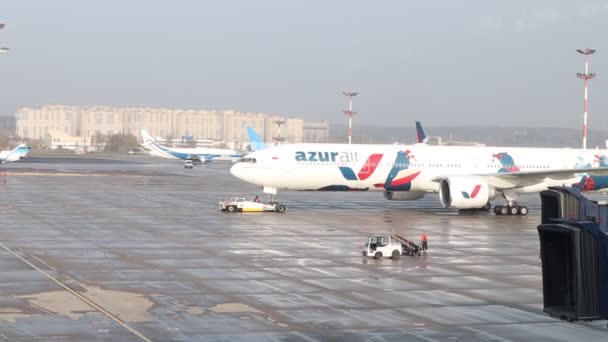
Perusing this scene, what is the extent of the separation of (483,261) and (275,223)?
14.0m

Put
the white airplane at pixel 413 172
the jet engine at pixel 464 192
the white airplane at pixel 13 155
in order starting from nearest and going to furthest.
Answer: the jet engine at pixel 464 192 < the white airplane at pixel 413 172 < the white airplane at pixel 13 155

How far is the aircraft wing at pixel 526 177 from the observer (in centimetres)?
5047

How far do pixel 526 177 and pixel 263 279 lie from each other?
2831 cm

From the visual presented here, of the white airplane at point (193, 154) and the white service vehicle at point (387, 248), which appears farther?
the white airplane at point (193, 154)

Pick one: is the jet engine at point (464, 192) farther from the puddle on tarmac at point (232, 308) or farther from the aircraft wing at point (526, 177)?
the puddle on tarmac at point (232, 308)

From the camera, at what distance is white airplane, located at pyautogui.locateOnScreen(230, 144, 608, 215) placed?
162 feet

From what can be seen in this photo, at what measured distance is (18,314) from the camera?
67.2ft

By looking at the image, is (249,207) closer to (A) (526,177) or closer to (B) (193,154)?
(A) (526,177)

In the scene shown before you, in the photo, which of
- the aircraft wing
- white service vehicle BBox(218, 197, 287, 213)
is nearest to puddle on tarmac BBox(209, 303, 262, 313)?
white service vehicle BBox(218, 197, 287, 213)

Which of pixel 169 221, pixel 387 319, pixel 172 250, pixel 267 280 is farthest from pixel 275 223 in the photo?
pixel 387 319

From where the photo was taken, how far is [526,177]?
5109 cm

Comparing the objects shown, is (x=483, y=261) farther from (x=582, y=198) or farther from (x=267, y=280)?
(x=582, y=198)

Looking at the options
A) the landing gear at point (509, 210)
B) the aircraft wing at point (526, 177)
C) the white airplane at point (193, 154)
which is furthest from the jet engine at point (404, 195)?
the white airplane at point (193, 154)

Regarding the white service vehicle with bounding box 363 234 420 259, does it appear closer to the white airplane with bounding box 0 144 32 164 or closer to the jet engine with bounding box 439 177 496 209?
the jet engine with bounding box 439 177 496 209
